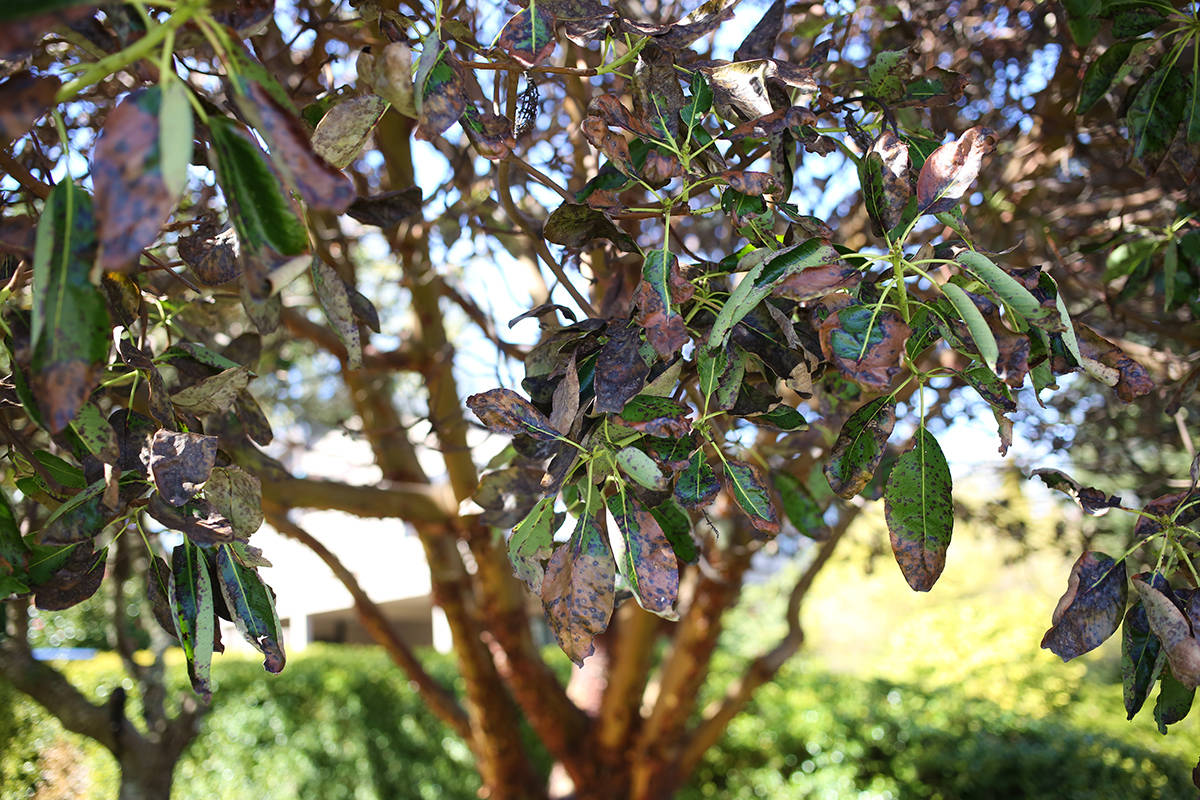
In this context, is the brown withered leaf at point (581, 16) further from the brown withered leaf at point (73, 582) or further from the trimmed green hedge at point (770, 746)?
the trimmed green hedge at point (770, 746)

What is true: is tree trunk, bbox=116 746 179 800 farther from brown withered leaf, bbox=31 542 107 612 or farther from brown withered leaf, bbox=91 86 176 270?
brown withered leaf, bbox=91 86 176 270

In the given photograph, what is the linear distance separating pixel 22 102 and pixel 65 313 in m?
0.15

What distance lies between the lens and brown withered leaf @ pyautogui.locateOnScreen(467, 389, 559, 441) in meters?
0.99

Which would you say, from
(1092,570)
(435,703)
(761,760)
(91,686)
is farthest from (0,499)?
(761,760)

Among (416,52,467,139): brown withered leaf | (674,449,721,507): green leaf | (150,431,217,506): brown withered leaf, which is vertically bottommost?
(674,449,721,507): green leaf

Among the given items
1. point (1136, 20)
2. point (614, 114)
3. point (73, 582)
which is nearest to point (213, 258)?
point (73, 582)

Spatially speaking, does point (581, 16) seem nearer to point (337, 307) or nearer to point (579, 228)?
point (579, 228)

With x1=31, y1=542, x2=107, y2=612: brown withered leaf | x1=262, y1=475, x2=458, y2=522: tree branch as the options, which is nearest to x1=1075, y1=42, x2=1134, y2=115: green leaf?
x1=31, y1=542, x2=107, y2=612: brown withered leaf

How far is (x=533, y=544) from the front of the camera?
1.02m

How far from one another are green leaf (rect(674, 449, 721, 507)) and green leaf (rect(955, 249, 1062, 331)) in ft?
1.18

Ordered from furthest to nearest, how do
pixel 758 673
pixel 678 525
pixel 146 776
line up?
1. pixel 758 673
2. pixel 146 776
3. pixel 678 525

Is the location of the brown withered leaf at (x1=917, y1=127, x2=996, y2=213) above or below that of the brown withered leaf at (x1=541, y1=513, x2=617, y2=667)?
above

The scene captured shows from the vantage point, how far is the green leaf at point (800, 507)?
60.9 inches

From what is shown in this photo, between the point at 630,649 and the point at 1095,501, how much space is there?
2700 mm
